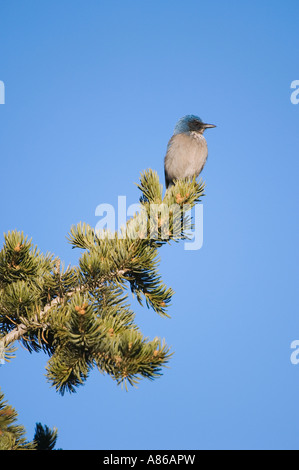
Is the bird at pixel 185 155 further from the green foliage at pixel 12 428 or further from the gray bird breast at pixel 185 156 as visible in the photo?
the green foliage at pixel 12 428

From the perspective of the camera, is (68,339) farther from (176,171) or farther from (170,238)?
(176,171)

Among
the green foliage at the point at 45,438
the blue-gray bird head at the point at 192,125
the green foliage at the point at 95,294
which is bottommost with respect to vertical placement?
the green foliage at the point at 45,438

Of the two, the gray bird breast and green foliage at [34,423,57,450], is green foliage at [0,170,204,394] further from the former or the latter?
the gray bird breast

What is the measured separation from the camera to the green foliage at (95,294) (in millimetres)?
2537

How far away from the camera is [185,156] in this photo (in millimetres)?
9195

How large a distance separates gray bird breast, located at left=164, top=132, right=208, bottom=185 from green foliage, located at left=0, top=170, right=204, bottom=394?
18.1 feet

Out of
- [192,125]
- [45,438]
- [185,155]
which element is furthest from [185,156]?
[45,438]

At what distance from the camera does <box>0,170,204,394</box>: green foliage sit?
2.54 m

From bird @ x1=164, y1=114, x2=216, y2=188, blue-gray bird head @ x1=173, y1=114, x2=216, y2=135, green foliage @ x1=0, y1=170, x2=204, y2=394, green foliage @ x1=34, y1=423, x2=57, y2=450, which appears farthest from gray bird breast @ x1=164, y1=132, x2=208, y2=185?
green foliage @ x1=34, y1=423, x2=57, y2=450

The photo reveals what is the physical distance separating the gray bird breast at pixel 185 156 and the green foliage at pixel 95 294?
18.1 feet

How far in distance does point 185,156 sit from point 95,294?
649cm

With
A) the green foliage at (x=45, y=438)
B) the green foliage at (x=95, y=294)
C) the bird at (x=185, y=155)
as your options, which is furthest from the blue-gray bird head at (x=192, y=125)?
the green foliage at (x=45, y=438)

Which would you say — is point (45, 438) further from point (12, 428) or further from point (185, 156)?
point (185, 156)
